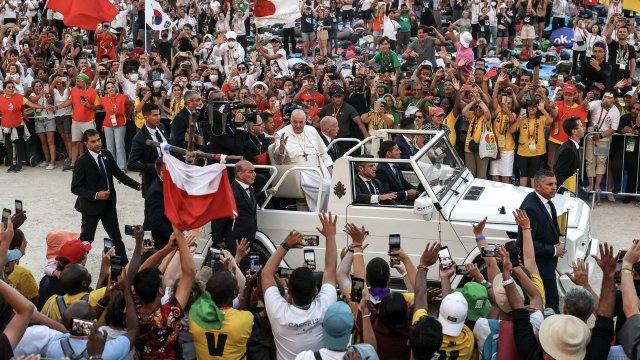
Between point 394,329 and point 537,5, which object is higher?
point 537,5

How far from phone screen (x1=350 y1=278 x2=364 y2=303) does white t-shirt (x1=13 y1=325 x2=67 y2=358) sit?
1.91 metres

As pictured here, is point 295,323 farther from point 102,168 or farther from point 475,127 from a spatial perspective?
point 475,127

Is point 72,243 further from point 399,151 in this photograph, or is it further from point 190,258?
point 399,151

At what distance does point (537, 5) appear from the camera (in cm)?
2475

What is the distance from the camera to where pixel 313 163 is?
11.4 m

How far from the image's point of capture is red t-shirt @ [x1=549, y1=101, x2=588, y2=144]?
14.5 metres

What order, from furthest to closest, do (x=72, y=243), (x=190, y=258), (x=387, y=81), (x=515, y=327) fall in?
(x=387, y=81)
(x=72, y=243)
(x=190, y=258)
(x=515, y=327)

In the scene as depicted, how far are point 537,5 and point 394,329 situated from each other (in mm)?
19615

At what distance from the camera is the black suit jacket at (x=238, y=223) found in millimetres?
10320

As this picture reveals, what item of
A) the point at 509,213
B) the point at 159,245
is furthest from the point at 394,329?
the point at 159,245

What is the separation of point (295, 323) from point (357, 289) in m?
0.48

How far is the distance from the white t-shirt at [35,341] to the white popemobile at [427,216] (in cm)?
443

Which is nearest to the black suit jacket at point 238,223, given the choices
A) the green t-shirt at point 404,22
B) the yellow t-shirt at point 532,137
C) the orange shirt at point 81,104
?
the yellow t-shirt at point 532,137

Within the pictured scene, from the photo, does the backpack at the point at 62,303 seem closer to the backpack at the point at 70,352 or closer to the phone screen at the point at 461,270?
the backpack at the point at 70,352
